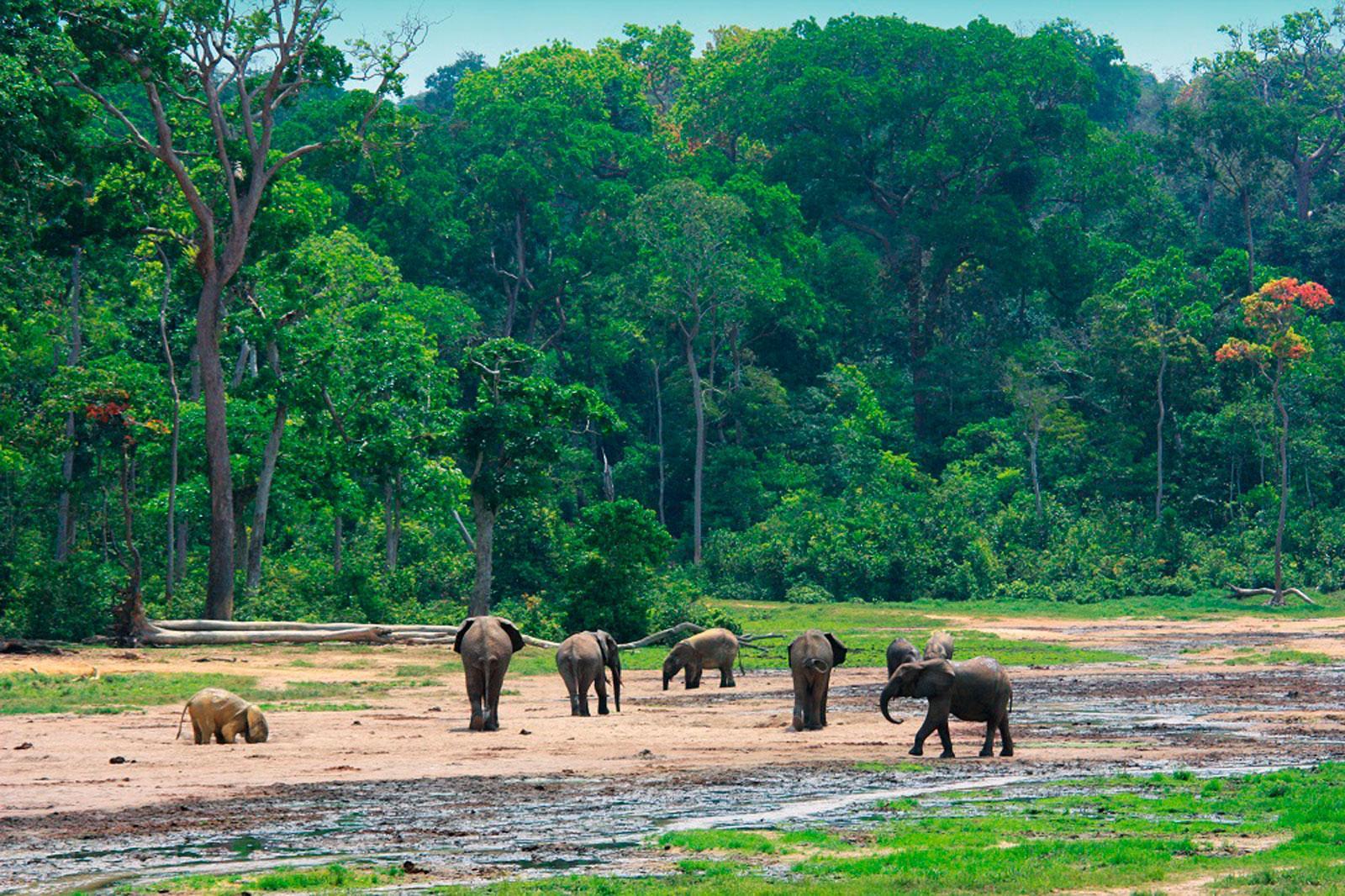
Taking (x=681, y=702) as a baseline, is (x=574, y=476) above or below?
above

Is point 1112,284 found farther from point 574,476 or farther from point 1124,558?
point 574,476

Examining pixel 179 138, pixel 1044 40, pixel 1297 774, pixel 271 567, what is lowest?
pixel 1297 774

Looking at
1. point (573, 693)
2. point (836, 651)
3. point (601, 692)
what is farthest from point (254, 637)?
point (836, 651)

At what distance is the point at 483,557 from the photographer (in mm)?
42906

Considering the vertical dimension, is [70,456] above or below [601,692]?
above

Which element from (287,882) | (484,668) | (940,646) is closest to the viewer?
(287,882)

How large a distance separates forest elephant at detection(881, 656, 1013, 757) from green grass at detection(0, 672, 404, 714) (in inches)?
428

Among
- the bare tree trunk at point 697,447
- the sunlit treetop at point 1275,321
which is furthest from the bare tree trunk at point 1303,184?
the bare tree trunk at point 697,447

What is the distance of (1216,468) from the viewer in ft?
225

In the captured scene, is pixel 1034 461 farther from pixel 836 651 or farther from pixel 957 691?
pixel 957 691

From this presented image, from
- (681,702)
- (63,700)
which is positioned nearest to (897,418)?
(681,702)

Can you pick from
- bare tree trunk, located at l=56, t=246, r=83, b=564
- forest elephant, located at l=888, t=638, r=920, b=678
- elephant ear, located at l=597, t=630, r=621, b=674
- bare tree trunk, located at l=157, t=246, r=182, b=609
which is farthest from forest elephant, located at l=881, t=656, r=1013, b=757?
bare tree trunk, located at l=56, t=246, r=83, b=564

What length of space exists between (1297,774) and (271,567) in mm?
38297

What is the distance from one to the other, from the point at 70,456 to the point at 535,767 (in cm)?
3426
